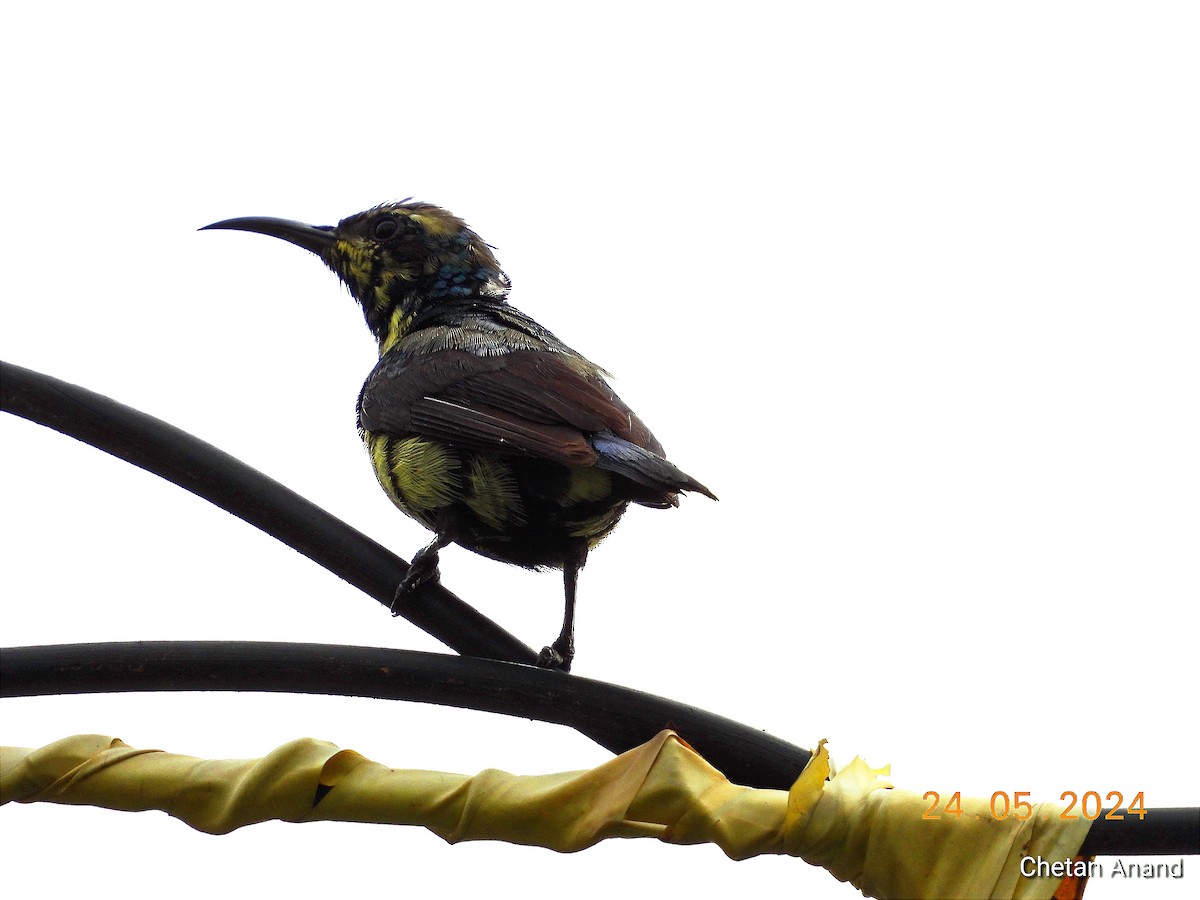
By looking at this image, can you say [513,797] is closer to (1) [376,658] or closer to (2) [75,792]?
(1) [376,658]

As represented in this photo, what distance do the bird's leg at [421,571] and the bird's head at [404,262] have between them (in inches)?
46.8

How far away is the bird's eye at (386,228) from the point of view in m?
4.38

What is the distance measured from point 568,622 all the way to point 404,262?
5.13 feet

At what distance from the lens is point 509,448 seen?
10.1ft

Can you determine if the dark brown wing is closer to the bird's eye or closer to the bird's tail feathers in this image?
the bird's tail feathers

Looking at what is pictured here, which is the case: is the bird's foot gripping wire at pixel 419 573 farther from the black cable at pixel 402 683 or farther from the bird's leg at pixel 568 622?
the bird's leg at pixel 568 622

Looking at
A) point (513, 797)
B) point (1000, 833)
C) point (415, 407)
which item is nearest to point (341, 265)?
point (415, 407)

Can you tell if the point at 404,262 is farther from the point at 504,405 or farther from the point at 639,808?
the point at 639,808

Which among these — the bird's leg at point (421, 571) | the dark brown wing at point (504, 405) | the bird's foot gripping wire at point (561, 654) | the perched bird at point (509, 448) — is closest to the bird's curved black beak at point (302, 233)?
the perched bird at point (509, 448)

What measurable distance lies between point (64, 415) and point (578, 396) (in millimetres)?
1271

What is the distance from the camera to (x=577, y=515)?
3266 millimetres

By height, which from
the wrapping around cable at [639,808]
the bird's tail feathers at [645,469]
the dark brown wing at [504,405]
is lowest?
the wrapping around cable at [639,808]

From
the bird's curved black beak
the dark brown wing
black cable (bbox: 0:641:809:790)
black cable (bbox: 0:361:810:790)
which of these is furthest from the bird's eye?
black cable (bbox: 0:641:809:790)

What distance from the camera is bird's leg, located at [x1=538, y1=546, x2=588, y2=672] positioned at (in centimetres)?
327
